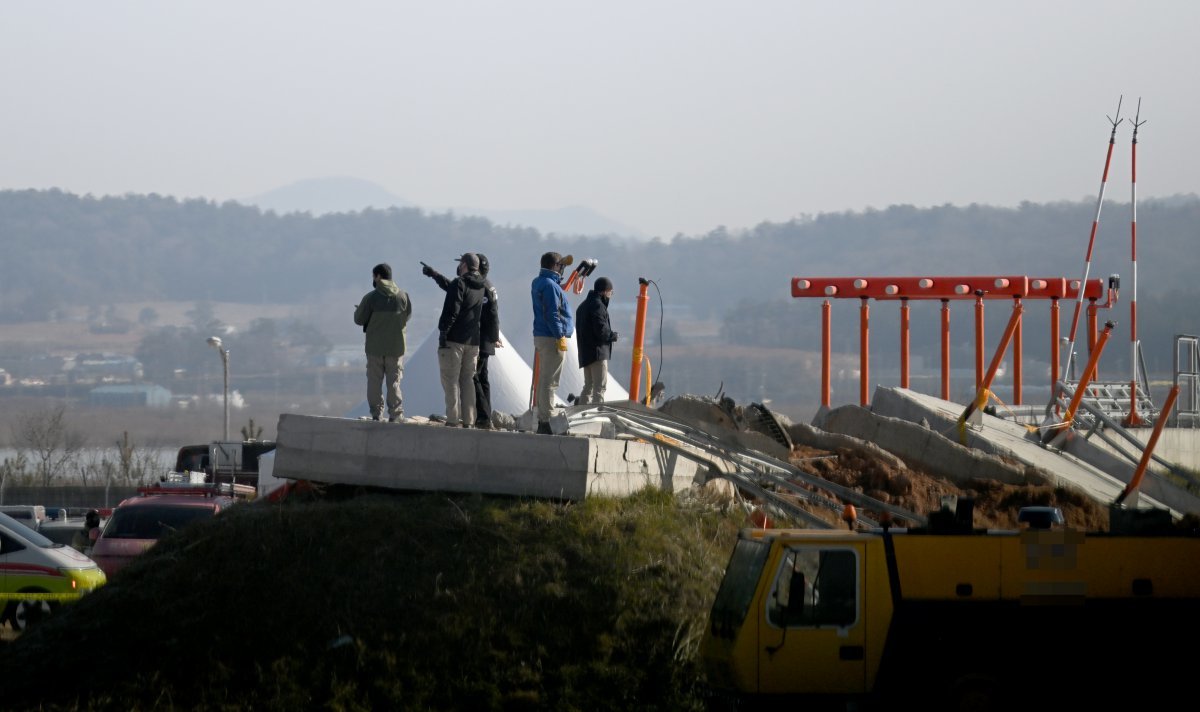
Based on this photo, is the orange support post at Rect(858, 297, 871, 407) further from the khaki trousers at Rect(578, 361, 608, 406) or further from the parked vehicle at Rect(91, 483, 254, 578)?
the parked vehicle at Rect(91, 483, 254, 578)

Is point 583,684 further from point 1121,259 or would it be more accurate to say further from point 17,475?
point 1121,259

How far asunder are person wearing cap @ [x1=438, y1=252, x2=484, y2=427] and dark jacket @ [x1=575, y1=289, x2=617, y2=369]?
1.54 m

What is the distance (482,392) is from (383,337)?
4.88ft

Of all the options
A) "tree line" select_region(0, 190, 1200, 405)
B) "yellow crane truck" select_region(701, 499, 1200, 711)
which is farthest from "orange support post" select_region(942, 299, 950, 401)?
"tree line" select_region(0, 190, 1200, 405)

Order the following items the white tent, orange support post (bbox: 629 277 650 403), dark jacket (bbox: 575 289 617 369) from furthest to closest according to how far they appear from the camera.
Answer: the white tent, orange support post (bbox: 629 277 650 403), dark jacket (bbox: 575 289 617 369)

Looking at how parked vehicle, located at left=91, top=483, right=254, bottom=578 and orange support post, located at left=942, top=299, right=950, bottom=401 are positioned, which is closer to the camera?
parked vehicle, located at left=91, top=483, right=254, bottom=578

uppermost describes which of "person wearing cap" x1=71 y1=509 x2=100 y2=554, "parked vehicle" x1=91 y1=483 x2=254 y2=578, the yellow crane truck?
the yellow crane truck

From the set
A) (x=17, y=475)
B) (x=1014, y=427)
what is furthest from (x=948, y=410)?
(x=17, y=475)

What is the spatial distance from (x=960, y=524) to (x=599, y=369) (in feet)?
22.2

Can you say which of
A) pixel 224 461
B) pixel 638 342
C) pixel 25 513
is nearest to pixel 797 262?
pixel 224 461

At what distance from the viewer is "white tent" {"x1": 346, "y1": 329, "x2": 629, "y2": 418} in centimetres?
3130

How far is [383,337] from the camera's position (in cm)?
1645

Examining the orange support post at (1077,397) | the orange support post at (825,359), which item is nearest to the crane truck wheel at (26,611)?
the orange support post at (825,359)

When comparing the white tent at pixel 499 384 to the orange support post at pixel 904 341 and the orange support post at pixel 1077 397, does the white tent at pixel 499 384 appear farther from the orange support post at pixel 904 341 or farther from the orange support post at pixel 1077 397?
the orange support post at pixel 1077 397
